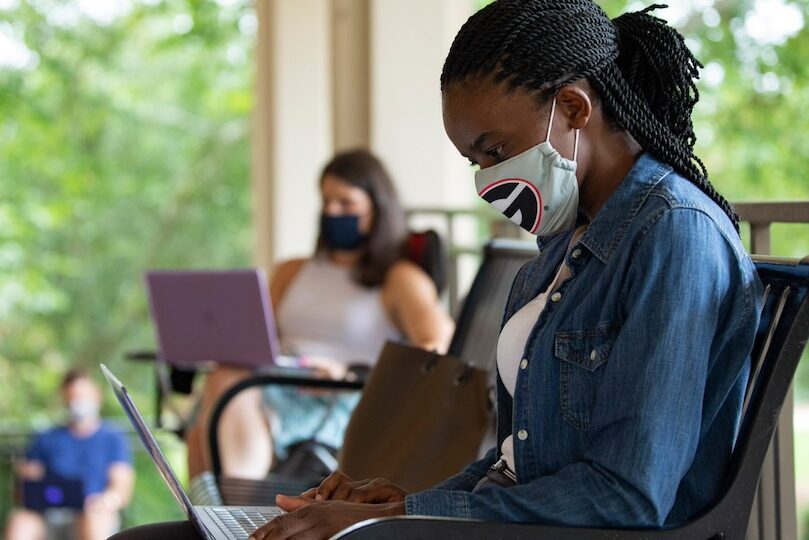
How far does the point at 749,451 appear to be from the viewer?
4.03 feet

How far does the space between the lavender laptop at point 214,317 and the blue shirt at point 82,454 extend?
6.34 feet

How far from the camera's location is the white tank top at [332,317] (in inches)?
129

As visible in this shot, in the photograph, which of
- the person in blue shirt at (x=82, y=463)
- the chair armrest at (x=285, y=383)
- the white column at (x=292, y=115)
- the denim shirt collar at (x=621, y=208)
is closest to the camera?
the denim shirt collar at (x=621, y=208)

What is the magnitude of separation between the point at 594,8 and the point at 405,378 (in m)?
0.80

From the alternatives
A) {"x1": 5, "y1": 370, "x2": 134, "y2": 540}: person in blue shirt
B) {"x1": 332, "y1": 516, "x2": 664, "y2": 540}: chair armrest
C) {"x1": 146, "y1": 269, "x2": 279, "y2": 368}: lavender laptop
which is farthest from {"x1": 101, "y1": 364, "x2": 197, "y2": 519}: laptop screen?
{"x1": 5, "y1": 370, "x2": 134, "y2": 540}: person in blue shirt

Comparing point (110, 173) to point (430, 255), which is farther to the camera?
point (110, 173)

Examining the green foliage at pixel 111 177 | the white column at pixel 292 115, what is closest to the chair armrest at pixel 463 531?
the white column at pixel 292 115

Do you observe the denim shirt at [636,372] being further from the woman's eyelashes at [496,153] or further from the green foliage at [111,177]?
the green foliage at [111,177]

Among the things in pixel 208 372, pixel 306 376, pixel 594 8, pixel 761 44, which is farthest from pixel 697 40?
pixel 594 8

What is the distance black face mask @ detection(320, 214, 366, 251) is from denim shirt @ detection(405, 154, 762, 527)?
6.68 ft

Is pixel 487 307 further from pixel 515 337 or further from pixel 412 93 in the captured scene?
pixel 412 93

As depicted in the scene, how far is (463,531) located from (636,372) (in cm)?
22

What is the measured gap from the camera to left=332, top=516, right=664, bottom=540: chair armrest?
1.16m

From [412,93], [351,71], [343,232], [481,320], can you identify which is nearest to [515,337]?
[481,320]
